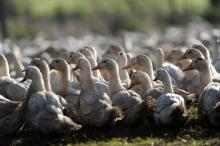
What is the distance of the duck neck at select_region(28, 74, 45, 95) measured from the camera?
14977 mm

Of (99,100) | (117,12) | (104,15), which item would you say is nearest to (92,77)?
(99,100)

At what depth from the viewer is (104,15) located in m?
86.6

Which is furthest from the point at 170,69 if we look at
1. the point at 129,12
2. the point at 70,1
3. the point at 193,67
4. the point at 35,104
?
the point at 70,1

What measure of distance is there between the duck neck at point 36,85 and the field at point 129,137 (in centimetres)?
82

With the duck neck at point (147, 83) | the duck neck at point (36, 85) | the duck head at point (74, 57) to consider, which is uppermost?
the duck head at point (74, 57)

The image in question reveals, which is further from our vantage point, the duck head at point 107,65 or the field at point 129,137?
the duck head at point 107,65

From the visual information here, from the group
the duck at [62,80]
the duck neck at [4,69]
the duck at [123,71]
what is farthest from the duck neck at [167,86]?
the duck neck at [4,69]

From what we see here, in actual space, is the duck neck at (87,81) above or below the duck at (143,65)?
below

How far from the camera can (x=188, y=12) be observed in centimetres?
8744

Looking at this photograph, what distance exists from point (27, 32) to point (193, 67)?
178ft

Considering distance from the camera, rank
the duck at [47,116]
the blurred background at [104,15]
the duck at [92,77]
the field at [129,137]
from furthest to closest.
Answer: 1. the blurred background at [104,15]
2. the duck at [92,77]
3. the duck at [47,116]
4. the field at [129,137]

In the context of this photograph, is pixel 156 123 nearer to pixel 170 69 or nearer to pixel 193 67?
pixel 193 67

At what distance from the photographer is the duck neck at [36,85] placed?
49.1 ft

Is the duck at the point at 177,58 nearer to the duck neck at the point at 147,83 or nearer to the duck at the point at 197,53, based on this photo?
the duck at the point at 197,53
